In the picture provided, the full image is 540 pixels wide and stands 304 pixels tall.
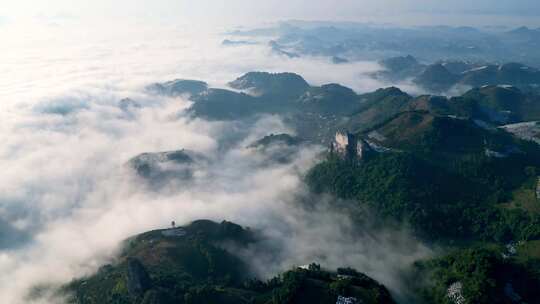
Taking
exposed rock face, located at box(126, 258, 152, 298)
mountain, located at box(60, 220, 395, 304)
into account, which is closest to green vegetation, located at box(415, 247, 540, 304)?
mountain, located at box(60, 220, 395, 304)

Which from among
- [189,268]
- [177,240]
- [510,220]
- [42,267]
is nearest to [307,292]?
[189,268]

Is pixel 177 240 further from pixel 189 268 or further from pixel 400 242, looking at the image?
pixel 400 242

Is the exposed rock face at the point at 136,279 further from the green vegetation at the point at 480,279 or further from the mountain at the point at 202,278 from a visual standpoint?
the green vegetation at the point at 480,279

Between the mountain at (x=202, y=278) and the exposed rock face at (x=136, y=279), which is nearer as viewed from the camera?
the mountain at (x=202, y=278)

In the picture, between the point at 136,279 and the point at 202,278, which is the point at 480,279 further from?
the point at 136,279

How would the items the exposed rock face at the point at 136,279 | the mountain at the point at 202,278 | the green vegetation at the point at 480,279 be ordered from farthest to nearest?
1. the exposed rock face at the point at 136,279
2. the green vegetation at the point at 480,279
3. the mountain at the point at 202,278

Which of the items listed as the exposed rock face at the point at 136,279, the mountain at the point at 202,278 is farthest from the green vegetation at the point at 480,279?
the exposed rock face at the point at 136,279

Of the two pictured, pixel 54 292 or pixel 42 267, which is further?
pixel 42 267

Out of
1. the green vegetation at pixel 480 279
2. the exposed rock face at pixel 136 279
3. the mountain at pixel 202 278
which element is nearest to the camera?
the mountain at pixel 202 278

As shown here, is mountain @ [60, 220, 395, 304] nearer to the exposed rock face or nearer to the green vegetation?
the exposed rock face
